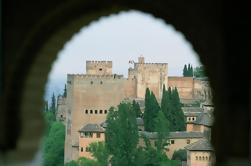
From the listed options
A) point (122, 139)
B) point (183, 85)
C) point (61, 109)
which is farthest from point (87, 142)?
point (183, 85)

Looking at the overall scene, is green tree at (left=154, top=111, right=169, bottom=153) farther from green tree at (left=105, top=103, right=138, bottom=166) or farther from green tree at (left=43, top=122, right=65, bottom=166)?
green tree at (left=43, top=122, right=65, bottom=166)

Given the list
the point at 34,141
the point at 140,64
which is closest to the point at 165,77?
the point at 140,64

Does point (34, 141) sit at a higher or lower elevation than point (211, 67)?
lower

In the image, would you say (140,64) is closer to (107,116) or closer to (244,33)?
(107,116)

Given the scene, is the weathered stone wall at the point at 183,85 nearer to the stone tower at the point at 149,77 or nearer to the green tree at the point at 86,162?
the stone tower at the point at 149,77

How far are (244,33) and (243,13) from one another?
57 mm

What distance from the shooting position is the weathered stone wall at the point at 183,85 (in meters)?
25.6

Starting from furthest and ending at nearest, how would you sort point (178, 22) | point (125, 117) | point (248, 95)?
point (125, 117) < point (178, 22) < point (248, 95)

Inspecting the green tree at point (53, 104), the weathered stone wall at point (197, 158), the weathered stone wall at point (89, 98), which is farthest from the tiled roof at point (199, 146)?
the green tree at point (53, 104)

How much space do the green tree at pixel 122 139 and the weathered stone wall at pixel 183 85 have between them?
507cm

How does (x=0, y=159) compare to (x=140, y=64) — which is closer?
(x=0, y=159)

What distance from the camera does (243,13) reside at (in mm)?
1895

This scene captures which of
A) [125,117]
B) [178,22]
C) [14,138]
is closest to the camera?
[178,22]

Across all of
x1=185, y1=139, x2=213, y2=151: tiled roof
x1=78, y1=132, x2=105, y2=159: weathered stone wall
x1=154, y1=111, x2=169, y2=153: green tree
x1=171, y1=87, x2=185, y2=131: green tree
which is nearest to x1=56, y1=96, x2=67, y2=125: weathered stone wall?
x1=78, y1=132, x2=105, y2=159: weathered stone wall
